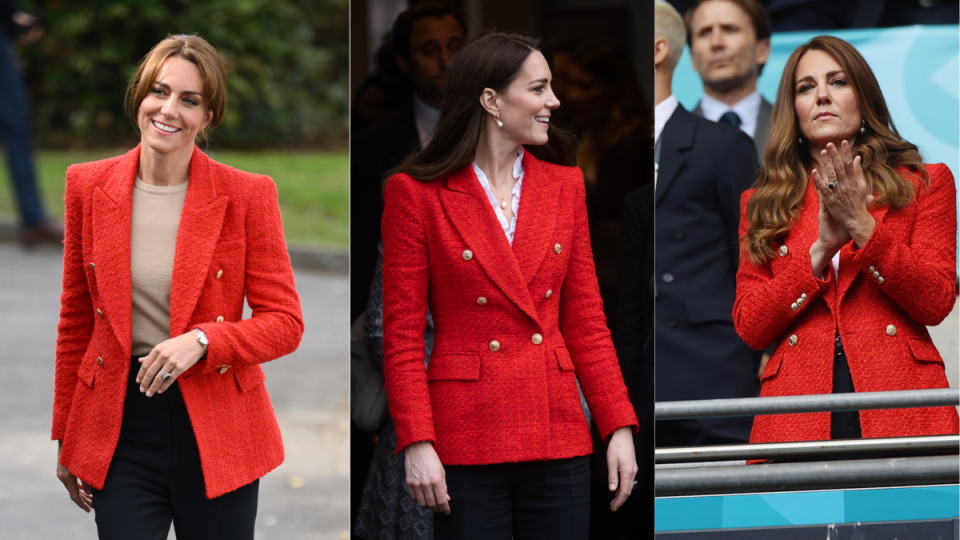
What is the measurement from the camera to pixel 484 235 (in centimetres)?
257

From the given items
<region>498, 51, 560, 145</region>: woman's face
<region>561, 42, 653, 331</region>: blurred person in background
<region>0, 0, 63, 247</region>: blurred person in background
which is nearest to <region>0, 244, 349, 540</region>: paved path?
<region>0, 0, 63, 247</region>: blurred person in background

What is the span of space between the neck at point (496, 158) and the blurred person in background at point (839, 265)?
1064mm

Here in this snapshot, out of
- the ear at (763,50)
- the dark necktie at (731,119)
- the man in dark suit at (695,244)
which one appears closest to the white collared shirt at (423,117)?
the man in dark suit at (695,244)

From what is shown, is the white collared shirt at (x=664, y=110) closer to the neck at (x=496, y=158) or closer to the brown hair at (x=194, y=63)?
the neck at (x=496, y=158)

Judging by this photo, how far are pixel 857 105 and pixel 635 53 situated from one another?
2.76 ft

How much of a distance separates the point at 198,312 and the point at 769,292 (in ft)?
5.60

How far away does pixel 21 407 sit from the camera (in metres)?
6.66

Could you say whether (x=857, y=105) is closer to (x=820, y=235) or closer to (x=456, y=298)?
(x=820, y=235)

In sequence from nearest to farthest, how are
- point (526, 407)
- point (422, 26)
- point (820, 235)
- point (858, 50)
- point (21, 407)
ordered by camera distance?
1. point (526, 407)
2. point (422, 26)
3. point (820, 235)
4. point (858, 50)
5. point (21, 407)

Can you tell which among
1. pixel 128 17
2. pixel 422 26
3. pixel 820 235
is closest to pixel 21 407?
pixel 422 26

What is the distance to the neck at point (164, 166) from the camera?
8.66 ft

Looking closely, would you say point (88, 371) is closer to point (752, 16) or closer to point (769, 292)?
point (769, 292)

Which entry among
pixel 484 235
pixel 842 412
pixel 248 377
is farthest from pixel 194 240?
pixel 842 412

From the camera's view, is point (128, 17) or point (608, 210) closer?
point (608, 210)
